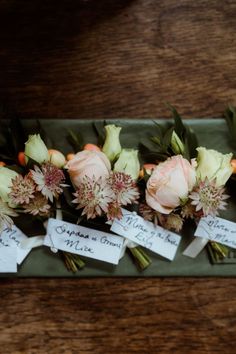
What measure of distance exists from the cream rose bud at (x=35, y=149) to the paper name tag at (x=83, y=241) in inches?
4.5

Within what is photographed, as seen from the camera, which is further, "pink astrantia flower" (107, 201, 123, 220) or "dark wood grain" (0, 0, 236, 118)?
"dark wood grain" (0, 0, 236, 118)

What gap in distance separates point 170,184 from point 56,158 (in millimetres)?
206

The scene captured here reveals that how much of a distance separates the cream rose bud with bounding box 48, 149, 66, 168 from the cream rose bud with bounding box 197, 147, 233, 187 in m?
0.24

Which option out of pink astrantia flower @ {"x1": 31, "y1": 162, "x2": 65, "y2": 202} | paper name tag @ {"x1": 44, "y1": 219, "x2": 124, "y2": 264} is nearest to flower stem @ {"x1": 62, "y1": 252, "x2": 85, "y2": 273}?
paper name tag @ {"x1": 44, "y1": 219, "x2": 124, "y2": 264}

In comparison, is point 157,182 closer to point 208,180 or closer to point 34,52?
point 208,180

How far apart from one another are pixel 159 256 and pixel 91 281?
0.43ft

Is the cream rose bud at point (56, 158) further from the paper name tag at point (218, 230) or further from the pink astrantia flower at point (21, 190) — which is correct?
the paper name tag at point (218, 230)

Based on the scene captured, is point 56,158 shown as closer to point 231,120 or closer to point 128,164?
point 128,164

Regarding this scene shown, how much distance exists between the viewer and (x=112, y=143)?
79 centimetres

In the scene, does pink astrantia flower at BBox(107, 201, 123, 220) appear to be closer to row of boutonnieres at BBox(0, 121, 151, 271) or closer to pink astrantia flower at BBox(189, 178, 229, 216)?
row of boutonnieres at BBox(0, 121, 151, 271)

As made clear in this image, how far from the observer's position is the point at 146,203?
78cm

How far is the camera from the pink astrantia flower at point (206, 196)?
0.73m

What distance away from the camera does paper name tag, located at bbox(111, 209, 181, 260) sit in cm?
78

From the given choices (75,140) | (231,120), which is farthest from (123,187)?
(231,120)
